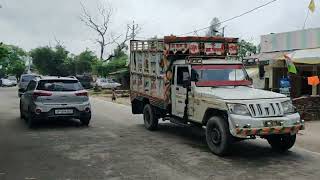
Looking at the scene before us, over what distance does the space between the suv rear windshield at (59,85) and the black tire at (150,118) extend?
7.58 feet

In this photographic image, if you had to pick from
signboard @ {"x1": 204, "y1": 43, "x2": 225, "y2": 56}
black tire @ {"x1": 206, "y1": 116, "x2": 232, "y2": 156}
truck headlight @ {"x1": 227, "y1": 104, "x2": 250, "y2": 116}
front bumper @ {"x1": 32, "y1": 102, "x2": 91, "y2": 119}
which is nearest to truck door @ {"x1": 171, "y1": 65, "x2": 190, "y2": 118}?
signboard @ {"x1": 204, "y1": 43, "x2": 225, "y2": 56}

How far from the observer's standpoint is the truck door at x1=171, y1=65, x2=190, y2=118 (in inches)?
473

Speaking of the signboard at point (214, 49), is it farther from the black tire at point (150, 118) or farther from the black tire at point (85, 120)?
the black tire at point (85, 120)

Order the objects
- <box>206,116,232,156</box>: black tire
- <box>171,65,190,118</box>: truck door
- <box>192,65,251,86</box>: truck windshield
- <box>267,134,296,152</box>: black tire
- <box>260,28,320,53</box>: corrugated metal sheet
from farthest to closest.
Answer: <box>260,28,320,53</box>: corrugated metal sheet, <box>171,65,190,118</box>: truck door, <box>192,65,251,86</box>: truck windshield, <box>267,134,296,152</box>: black tire, <box>206,116,232,156</box>: black tire

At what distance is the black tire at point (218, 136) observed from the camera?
9.80m

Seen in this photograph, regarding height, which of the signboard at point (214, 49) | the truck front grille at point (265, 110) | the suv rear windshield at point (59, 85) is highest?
the signboard at point (214, 49)

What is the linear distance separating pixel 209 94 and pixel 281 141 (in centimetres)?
192

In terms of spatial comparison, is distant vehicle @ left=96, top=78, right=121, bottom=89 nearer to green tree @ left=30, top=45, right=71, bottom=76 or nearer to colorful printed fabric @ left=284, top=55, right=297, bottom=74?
green tree @ left=30, top=45, right=71, bottom=76

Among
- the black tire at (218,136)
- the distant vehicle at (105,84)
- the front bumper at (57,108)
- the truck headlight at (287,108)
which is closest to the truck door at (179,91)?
the black tire at (218,136)

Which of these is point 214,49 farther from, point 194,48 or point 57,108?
point 57,108

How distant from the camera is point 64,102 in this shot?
14.6m

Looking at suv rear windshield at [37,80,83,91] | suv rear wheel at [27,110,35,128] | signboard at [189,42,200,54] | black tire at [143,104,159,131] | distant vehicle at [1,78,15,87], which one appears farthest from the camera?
distant vehicle at [1,78,15,87]

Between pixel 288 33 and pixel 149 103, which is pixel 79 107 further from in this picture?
pixel 288 33

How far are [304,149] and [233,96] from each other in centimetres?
249
